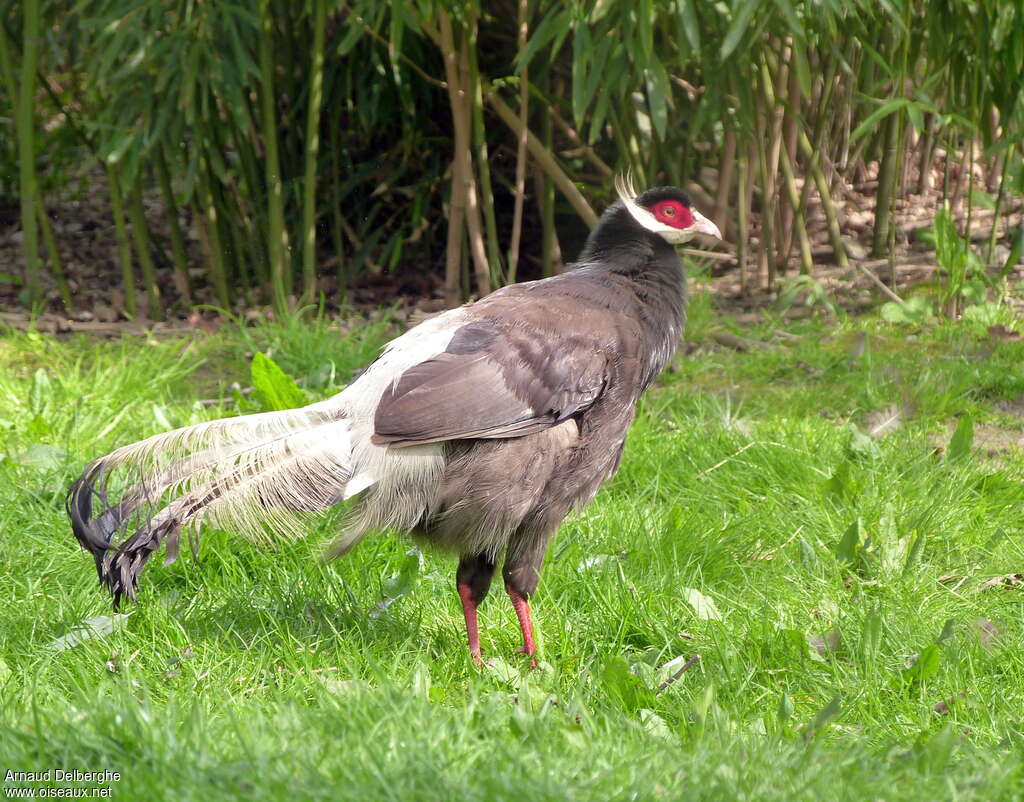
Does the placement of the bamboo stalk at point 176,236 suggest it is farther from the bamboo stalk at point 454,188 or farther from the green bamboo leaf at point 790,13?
the green bamboo leaf at point 790,13

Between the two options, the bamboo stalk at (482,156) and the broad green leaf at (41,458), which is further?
the bamboo stalk at (482,156)

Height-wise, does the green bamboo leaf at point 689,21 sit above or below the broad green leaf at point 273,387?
above

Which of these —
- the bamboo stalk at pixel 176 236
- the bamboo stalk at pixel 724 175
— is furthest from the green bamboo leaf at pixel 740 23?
the bamboo stalk at pixel 176 236

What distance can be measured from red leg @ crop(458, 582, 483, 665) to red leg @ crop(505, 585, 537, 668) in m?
0.10

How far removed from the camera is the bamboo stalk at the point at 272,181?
548cm

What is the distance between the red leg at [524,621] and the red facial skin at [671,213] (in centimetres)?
117

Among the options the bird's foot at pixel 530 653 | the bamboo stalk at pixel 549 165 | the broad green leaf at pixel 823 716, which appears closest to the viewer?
the broad green leaf at pixel 823 716

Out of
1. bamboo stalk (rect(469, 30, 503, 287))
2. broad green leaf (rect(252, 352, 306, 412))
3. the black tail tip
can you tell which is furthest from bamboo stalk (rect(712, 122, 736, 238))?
the black tail tip

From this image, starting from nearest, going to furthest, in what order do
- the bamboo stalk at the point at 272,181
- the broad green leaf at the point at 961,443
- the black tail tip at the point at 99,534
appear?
the black tail tip at the point at 99,534 → the broad green leaf at the point at 961,443 → the bamboo stalk at the point at 272,181

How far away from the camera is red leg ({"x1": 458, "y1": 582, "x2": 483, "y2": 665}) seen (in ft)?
9.36

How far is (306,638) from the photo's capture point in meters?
2.81

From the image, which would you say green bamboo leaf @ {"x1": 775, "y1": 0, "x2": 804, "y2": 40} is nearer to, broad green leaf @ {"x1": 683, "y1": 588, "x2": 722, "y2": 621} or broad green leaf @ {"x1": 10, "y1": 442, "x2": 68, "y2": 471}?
broad green leaf @ {"x1": 683, "y1": 588, "x2": 722, "y2": 621}

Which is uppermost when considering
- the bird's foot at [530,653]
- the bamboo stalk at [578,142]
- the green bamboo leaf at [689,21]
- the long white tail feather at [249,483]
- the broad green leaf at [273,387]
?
the green bamboo leaf at [689,21]

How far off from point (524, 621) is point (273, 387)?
4.67 ft
